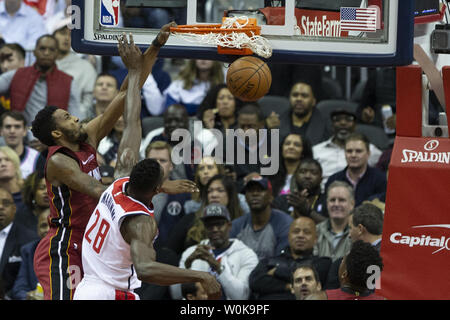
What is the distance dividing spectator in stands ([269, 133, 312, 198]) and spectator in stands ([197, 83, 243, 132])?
2.21ft

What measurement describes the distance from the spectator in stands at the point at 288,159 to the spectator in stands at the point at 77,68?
235 centimetres

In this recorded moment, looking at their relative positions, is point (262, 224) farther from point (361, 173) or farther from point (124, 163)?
point (124, 163)

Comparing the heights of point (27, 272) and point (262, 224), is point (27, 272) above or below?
below

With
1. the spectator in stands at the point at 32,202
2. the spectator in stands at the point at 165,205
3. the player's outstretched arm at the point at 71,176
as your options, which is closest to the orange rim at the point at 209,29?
the player's outstretched arm at the point at 71,176

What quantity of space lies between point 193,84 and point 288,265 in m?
3.18

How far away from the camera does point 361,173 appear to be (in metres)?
8.47

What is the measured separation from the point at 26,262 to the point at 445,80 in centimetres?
405

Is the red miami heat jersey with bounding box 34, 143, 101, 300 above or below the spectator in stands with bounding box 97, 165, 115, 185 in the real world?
below

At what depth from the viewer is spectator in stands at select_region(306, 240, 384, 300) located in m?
6.27

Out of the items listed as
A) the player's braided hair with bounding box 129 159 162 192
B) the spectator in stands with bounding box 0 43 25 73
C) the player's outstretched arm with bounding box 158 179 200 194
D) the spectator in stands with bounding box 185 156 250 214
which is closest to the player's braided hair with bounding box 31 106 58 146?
the player's outstretched arm with bounding box 158 179 200 194

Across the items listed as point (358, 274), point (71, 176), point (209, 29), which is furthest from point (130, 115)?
point (358, 274)

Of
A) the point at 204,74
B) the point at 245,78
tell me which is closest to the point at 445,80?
the point at 245,78

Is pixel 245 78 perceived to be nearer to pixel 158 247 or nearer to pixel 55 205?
pixel 55 205

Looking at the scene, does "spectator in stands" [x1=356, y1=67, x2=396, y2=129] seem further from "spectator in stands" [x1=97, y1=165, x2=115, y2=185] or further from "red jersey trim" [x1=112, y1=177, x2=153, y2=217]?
"red jersey trim" [x1=112, y1=177, x2=153, y2=217]
